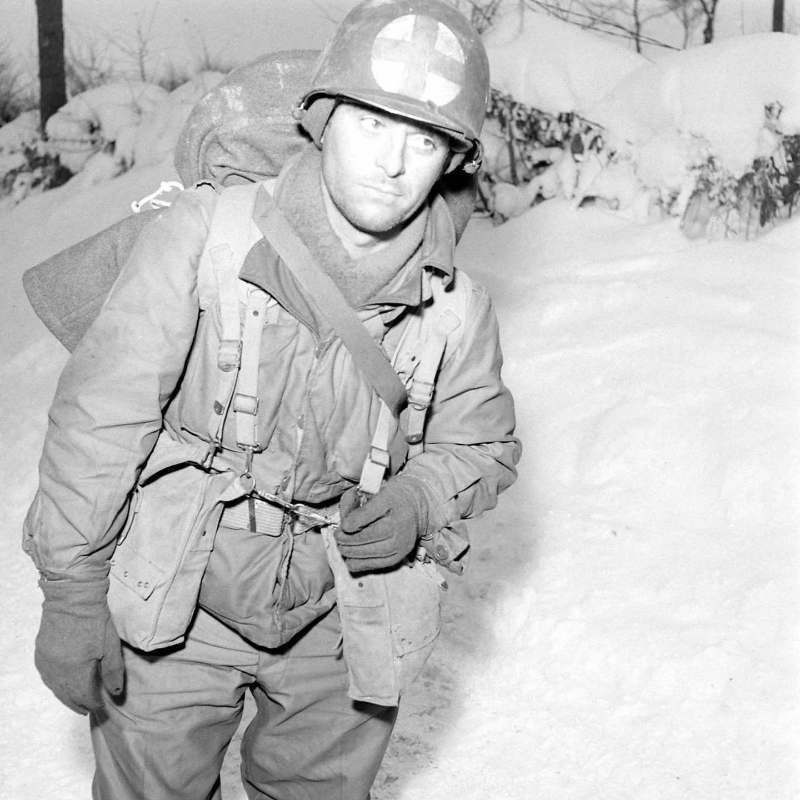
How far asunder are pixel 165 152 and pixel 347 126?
16.5 feet

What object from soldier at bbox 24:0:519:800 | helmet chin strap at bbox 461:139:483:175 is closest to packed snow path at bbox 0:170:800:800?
soldier at bbox 24:0:519:800

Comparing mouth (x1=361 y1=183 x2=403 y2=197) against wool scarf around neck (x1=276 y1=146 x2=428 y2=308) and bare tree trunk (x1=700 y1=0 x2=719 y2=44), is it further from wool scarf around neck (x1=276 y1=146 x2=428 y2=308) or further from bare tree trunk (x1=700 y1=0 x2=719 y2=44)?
bare tree trunk (x1=700 y1=0 x2=719 y2=44)

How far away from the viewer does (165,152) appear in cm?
699

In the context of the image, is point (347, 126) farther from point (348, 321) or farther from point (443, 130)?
point (348, 321)

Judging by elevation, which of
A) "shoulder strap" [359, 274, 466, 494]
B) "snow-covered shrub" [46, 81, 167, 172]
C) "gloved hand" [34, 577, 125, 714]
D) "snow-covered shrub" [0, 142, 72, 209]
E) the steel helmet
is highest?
the steel helmet

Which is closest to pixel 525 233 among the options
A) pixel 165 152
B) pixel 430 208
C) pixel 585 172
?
pixel 585 172

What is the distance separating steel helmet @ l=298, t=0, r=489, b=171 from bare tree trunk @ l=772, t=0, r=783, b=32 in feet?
13.7

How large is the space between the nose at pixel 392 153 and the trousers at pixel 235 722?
91 cm

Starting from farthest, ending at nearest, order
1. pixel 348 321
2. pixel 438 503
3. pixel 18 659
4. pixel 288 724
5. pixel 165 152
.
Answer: pixel 165 152
pixel 18 659
pixel 288 724
pixel 438 503
pixel 348 321

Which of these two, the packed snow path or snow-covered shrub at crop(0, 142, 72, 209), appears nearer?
the packed snow path

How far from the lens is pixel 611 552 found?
4297 millimetres

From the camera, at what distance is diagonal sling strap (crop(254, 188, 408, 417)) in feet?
7.06

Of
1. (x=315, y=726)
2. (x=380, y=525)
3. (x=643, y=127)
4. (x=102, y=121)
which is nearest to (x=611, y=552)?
(x=315, y=726)

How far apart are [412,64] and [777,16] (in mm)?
4314
